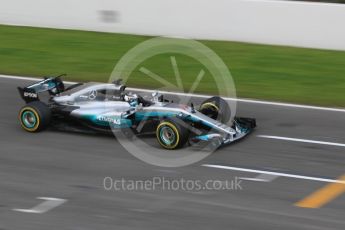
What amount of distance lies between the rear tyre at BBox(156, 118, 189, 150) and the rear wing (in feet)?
7.84

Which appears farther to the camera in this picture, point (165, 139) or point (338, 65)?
point (338, 65)

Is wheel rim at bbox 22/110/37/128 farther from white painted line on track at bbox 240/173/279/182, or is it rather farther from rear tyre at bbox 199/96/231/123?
white painted line on track at bbox 240/173/279/182

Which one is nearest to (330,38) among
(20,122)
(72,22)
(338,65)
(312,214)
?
(338,65)

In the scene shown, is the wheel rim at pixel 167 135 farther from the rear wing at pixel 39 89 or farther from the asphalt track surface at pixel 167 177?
the rear wing at pixel 39 89

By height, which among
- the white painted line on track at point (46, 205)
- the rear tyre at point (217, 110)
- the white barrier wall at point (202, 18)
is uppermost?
the white barrier wall at point (202, 18)

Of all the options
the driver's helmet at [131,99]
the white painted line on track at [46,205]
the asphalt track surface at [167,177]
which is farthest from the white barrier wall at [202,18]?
the white painted line on track at [46,205]

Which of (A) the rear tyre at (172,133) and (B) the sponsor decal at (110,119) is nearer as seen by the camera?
(A) the rear tyre at (172,133)

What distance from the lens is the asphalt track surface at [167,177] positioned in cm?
866

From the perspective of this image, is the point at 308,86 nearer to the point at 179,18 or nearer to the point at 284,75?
the point at 284,75

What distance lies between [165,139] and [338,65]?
273 inches

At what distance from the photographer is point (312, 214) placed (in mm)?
8797

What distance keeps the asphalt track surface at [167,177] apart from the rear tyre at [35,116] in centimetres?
16

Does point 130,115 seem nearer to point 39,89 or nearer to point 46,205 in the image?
point 39,89

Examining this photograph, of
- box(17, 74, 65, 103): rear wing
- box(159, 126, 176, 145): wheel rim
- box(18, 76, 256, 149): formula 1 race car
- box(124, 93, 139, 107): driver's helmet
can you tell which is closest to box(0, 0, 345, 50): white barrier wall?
box(18, 76, 256, 149): formula 1 race car
